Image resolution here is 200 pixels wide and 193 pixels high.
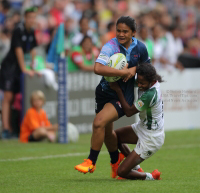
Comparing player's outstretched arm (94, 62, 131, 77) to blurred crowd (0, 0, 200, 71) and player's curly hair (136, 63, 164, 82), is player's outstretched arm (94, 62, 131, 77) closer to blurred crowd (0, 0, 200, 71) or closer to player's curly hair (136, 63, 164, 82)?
player's curly hair (136, 63, 164, 82)

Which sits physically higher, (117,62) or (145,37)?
(145,37)

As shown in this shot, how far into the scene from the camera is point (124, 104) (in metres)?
6.41

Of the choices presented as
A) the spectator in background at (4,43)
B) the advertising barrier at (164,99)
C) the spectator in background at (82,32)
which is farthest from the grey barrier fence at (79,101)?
the spectator in background at (4,43)

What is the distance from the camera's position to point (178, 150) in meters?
9.84

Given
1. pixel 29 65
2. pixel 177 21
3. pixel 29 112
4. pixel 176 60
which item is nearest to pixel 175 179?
pixel 29 112

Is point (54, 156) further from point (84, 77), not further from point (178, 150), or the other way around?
point (84, 77)

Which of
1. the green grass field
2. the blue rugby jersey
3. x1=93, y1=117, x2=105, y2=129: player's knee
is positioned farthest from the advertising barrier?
x1=93, y1=117, x2=105, y2=129: player's knee

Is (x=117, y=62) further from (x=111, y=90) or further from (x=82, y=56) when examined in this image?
(x=82, y=56)

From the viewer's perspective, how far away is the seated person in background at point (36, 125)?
10.9m

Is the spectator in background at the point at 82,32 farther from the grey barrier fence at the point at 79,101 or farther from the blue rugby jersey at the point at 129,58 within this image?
the blue rugby jersey at the point at 129,58

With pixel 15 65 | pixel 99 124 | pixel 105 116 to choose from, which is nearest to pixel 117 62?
pixel 105 116

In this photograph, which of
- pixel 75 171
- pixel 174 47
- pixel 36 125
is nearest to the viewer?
pixel 75 171

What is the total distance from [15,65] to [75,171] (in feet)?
15.4

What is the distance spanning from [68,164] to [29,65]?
4.40m
